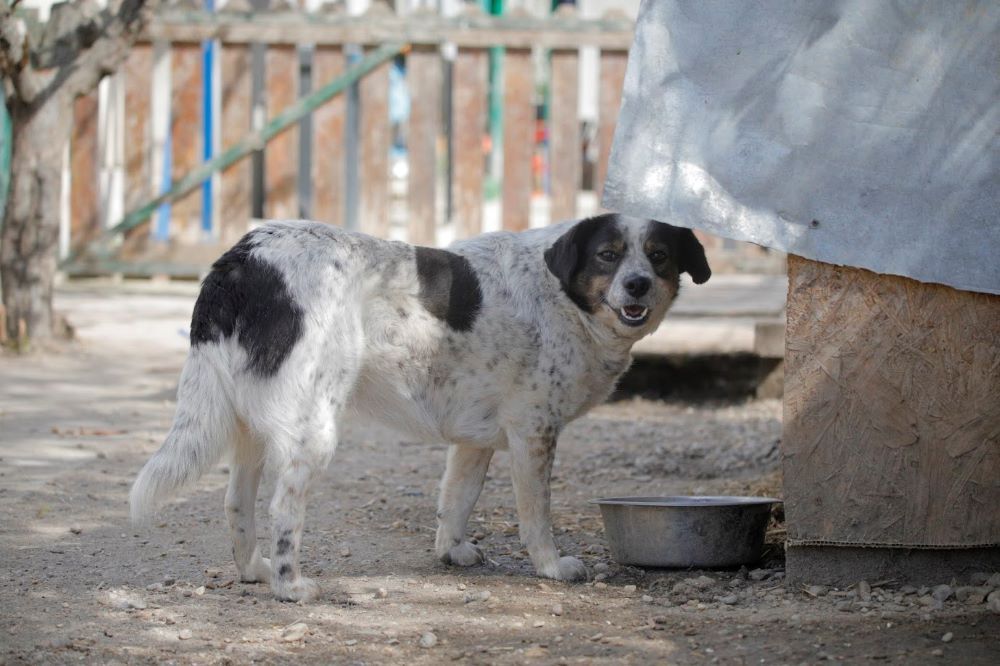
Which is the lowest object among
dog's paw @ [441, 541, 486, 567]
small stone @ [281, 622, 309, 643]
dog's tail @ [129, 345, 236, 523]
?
dog's paw @ [441, 541, 486, 567]

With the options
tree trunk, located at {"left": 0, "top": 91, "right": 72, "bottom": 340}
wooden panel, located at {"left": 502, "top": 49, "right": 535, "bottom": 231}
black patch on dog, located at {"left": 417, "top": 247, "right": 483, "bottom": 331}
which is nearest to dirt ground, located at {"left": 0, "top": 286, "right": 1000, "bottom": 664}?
black patch on dog, located at {"left": 417, "top": 247, "right": 483, "bottom": 331}

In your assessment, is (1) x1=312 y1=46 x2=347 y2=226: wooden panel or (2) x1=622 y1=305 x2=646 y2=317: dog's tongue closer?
(2) x1=622 y1=305 x2=646 y2=317: dog's tongue

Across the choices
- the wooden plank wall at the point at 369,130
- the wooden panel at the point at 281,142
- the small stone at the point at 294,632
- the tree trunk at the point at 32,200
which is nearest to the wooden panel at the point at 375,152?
the wooden plank wall at the point at 369,130

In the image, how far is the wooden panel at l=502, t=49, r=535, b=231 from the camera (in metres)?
10.4

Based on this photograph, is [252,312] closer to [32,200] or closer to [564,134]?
[32,200]

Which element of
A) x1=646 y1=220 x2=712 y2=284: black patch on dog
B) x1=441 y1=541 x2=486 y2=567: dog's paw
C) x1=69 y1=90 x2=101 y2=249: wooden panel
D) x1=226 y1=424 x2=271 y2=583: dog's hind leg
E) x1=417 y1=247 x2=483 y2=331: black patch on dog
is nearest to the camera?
x1=226 y1=424 x2=271 y2=583: dog's hind leg

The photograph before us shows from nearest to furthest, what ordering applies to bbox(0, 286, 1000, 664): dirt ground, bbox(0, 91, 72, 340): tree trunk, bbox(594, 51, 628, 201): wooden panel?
bbox(0, 286, 1000, 664): dirt ground
bbox(0, 91, 72, 340): tree trunk
bbox(594, 51, 628, 201): wooden panel

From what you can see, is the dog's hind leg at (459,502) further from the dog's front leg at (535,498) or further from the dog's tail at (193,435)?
the dog's tail at (193,435)

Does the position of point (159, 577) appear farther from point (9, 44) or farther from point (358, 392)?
point (9, 44)

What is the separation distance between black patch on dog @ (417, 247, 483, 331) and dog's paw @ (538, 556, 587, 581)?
0.90 meters

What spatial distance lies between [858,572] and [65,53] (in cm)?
610

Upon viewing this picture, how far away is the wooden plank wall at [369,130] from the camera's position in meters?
10.4

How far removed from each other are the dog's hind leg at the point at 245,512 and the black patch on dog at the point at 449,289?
2.53ft

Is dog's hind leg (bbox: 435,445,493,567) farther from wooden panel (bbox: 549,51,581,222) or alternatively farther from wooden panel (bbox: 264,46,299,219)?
wooden panel (bbox: 264,46,299,219)
